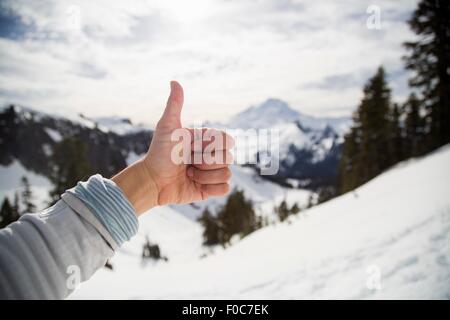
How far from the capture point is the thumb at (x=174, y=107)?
231cm

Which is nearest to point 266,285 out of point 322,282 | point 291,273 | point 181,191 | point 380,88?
point 291,273

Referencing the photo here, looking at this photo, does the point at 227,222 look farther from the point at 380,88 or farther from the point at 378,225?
the point at 378,225

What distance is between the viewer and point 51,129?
112625 mm

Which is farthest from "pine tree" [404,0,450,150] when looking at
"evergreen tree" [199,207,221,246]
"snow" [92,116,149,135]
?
"snow" [92,116,149,135]

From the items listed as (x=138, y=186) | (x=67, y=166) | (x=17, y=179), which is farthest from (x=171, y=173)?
(x=17, y=179)

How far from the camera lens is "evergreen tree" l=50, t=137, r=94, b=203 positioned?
81.4 feet

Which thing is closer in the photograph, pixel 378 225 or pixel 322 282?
pixel 322 282

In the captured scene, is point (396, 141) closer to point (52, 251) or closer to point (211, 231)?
point (211, 231)

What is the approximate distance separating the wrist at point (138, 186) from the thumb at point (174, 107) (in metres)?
0.39

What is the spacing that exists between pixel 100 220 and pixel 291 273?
4.97m

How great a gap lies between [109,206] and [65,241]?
0.29m

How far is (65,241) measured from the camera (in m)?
1.54

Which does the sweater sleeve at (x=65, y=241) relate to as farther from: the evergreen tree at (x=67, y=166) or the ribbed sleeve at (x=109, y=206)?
the evergreen tree at (x=67, y=166)

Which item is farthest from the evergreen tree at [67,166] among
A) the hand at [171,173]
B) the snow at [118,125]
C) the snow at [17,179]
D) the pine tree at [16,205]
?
the snow at [118,125]
